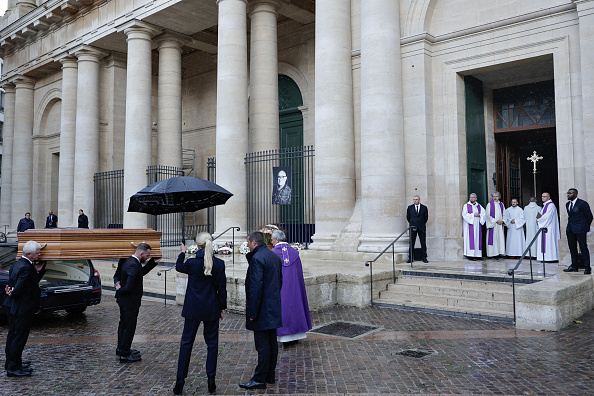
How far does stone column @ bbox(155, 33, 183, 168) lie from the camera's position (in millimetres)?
20062

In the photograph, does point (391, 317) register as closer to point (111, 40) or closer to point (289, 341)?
point (289, 341)

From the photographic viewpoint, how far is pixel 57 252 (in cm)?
689

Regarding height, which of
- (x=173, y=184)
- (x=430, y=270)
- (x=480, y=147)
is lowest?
(x=430, y=270)

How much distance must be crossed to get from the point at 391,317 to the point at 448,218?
4.91 m

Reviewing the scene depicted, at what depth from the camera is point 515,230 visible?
12.3 m

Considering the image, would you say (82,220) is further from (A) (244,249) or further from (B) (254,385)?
(B) (254,385)

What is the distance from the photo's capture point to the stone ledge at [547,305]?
7230 mm

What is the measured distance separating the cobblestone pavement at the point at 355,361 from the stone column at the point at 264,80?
9006 mm

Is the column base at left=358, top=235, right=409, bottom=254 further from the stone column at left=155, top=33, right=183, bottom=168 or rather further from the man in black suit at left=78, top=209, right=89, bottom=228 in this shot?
the man in black suit at left=78, top=209, right=89, bottom=228

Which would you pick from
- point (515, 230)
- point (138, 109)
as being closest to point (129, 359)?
point (515, 230)

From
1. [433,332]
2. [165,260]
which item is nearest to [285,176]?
[165,260]

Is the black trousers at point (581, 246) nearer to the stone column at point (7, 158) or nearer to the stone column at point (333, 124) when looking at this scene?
the stone column at point (333, 124)

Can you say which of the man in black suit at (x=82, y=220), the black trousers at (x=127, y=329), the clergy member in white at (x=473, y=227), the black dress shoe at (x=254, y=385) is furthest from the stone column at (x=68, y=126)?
the black dress shoe at (x=254, y=385)

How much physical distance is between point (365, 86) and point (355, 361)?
7.91 metres
